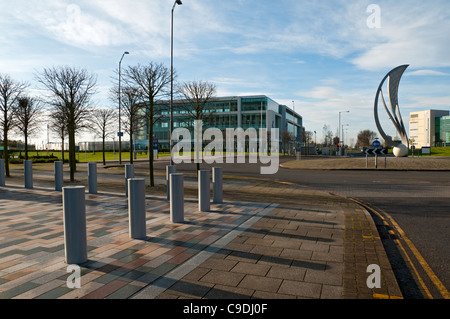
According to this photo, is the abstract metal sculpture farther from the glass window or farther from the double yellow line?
the glass window

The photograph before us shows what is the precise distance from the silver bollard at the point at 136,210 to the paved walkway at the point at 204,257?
0.17 meters

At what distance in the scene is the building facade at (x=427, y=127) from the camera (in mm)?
113106

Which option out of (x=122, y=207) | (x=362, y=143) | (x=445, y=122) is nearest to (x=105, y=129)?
(x=122, y=207)

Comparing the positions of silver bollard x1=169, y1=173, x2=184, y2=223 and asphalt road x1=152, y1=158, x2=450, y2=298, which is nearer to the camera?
asphalt road x1=152, y1=158, x2=450, y2=298

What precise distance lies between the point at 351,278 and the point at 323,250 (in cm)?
106

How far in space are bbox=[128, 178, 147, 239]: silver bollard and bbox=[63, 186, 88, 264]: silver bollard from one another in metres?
1.10

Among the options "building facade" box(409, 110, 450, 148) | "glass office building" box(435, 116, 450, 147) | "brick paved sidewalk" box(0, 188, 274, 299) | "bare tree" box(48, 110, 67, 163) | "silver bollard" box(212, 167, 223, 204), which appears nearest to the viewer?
"brick paved sidewalk" box(0, 188, 274, 299)

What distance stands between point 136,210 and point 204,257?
166 cm

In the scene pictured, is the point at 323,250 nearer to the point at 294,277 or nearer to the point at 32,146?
the point at 294,277

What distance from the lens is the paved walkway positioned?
334cm

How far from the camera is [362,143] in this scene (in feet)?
318

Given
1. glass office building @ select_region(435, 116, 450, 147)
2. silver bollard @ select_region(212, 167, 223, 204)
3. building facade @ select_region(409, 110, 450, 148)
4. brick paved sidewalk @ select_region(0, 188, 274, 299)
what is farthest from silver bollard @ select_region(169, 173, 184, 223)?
glass office building @ select_region(435, 116, 450, 147)

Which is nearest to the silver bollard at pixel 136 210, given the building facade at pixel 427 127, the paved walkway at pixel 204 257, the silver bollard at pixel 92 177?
the paved walkway at pixel 204 257

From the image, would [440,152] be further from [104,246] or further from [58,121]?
[104,246]
